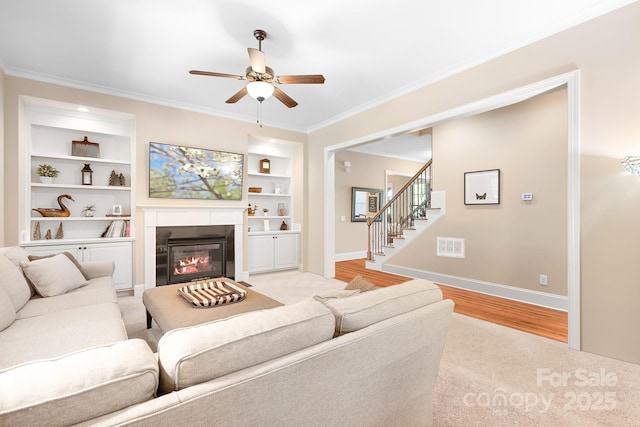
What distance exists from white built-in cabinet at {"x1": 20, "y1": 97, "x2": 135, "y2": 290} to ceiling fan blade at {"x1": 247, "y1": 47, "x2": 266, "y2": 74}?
272cm

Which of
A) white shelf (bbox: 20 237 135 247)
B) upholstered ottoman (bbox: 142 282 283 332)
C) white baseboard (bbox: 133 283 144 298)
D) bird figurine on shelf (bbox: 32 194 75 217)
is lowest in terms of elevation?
white baseboard (bbox: 133 283 144 298)

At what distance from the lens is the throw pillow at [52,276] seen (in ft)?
8.18

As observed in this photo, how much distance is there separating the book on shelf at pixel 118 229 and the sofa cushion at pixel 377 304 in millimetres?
4155

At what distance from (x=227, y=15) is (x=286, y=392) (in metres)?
2.85

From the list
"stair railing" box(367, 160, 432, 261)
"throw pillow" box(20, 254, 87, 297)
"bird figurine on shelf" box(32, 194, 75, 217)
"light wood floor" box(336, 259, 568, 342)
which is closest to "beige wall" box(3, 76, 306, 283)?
"bird figurine on shelf" box(32, 194, 75, 217)

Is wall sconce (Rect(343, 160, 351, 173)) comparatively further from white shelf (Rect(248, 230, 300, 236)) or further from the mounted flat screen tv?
the mounted flat screen tv

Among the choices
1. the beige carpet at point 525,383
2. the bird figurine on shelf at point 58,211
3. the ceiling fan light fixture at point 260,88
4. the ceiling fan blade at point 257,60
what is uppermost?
the ceiling fan blade at point 257,60

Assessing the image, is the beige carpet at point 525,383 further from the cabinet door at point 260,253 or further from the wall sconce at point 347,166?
the wall sconce at point 347,166

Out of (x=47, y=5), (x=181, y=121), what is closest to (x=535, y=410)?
(x=47, y=5)

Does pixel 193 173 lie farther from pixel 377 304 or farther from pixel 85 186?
pixel 377 304

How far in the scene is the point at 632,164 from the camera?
2207 millimetres

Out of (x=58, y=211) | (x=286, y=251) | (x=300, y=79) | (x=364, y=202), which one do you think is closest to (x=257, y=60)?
(x=300, y=79)

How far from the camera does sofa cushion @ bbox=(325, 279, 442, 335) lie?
123 cm

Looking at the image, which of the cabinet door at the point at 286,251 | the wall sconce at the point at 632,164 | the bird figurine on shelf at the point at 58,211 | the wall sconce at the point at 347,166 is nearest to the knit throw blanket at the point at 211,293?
the bird figurine on shelf at the point at 58,211
